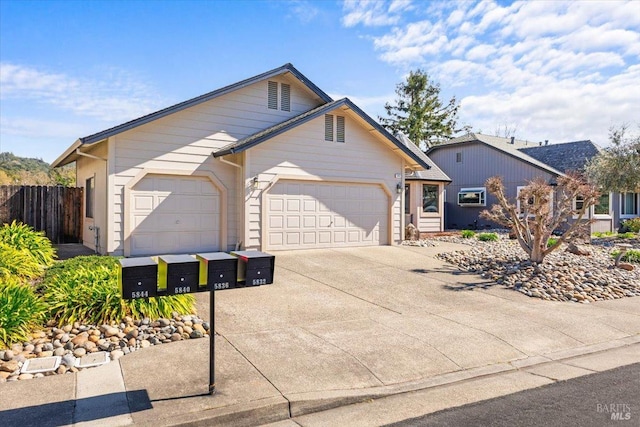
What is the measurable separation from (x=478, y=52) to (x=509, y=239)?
848 cm

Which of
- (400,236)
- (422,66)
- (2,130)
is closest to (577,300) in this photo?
(400,236)

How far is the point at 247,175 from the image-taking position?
1188 centimetres

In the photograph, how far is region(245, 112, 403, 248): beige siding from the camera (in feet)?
39.8

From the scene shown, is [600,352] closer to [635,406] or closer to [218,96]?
[635,406]

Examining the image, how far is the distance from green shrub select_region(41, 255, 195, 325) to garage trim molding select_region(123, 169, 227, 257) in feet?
12.7

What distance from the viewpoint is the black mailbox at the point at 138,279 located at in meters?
3.81

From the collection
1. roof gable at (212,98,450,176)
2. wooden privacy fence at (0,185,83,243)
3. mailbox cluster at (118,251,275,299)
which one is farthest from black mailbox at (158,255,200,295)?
wooden privacy fence at (0,185,83,243)

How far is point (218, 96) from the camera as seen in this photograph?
12234 millimetres

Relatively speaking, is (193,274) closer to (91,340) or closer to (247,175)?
(91,340)

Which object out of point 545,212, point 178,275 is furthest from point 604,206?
point 178,275

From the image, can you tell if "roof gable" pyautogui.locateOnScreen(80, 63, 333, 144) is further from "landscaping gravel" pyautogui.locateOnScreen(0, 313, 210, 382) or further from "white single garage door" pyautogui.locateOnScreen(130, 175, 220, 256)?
"landscaping gravel" pyautogui.locateOnScreen(0, 313, 210, 382)

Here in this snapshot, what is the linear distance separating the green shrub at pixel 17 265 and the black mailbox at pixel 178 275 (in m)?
4.97

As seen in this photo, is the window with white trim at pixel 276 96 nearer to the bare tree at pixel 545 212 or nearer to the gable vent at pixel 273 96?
the gable vent at pixel 273 96

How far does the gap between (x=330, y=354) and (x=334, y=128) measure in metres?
9.35
